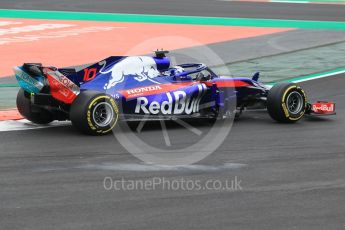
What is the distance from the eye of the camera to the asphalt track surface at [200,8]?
2973 centimetres

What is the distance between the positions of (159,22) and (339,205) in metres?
19.8

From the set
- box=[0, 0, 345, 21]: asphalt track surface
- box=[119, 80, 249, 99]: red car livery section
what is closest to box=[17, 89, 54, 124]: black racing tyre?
box=[119, 80, 249, 99]: red car livery section

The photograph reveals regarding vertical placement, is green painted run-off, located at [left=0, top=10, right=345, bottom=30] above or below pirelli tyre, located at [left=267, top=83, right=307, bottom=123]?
above

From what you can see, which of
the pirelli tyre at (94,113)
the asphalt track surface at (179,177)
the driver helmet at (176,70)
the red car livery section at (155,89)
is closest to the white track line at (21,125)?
the asphalt track surface at (179,177)

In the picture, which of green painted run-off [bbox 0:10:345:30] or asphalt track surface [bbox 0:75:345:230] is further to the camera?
green painted run-off [bbox 0:10:345:30]

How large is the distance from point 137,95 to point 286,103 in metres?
2.36

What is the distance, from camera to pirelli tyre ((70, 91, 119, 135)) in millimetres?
11234

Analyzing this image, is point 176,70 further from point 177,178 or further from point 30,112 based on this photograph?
point 177,178

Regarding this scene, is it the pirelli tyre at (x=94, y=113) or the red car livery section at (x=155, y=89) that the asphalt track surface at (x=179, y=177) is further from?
the red car livery section at (x=155, y=89)

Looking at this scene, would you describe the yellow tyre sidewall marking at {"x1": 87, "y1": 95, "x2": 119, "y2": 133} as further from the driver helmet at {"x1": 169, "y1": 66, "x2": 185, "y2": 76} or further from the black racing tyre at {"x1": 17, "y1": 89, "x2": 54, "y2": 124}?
the driver helmet at {"x1": 169, "y1": 66, "x2": 185, "y2": 76}

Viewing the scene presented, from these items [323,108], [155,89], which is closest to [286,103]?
[323,108]

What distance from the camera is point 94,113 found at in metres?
11.3

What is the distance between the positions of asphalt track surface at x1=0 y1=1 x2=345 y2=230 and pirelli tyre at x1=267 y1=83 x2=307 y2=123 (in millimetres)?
208

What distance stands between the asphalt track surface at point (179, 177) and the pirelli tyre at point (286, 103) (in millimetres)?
208
